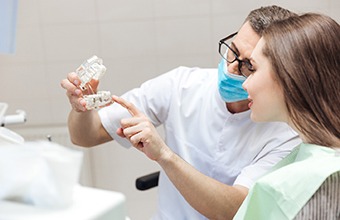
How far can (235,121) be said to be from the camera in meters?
1.38

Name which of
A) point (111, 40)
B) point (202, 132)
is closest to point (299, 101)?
point (202, 132)

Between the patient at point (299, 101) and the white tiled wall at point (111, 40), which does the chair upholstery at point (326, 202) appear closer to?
the patient at point (299, 101)

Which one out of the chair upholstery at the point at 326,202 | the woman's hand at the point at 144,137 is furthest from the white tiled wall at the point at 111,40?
the chair upholstery at the point at 326,202

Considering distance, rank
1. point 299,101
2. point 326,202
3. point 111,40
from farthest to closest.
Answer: point 111,40 < point 299,101 < point 326,202

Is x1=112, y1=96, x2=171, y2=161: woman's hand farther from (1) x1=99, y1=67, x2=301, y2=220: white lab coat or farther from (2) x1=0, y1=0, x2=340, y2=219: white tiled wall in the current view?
(2) x1=0, y1=0, x2=340, y2=219: white tiled wall

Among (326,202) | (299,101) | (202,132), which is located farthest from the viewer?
(202,132)

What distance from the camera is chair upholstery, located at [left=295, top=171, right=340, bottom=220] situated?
845 millimetres

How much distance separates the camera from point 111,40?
214 cm

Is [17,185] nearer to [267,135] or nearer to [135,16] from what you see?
[267,135]

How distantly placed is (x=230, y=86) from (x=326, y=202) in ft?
1.64

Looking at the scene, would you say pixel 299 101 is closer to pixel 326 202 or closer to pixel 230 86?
pixel 326 202

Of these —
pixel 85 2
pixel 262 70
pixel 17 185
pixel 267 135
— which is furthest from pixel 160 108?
pixel 17 185

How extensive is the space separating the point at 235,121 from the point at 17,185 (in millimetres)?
1001

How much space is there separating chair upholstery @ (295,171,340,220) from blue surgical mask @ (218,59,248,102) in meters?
0.47
